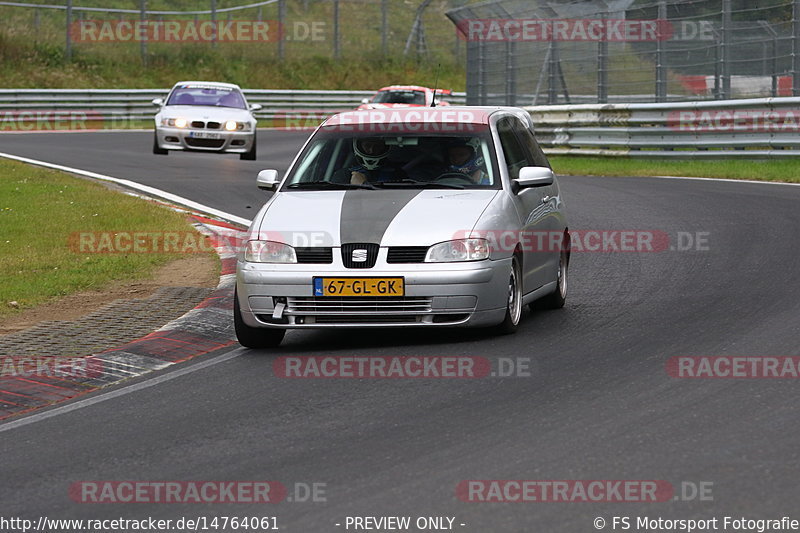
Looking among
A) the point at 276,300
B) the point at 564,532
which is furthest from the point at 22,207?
the point at 564,532

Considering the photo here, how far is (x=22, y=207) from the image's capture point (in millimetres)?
17234

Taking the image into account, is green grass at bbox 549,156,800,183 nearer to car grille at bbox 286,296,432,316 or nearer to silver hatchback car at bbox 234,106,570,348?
silver hatchback car at bbox 234,106,570,348

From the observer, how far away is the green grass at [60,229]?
1199cm

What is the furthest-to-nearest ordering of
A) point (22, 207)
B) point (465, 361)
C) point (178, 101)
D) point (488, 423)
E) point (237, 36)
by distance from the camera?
point (237, 36)
point (178, 101)
point (22, 207)
point (465, 361)
point (488, 423)

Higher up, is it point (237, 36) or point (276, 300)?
point (237, 36)

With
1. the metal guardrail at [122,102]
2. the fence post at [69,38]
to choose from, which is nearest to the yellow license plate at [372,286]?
the metal guardrail at [122,102]

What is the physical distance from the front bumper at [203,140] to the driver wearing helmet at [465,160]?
16.7 m

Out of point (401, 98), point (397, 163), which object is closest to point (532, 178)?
point (397, 163)

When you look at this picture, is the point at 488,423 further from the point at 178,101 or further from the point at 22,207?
the point at 178,101

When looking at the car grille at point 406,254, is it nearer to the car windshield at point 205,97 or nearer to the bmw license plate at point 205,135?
the bmw license plate at point 205,135

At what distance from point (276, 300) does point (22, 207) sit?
911 cm

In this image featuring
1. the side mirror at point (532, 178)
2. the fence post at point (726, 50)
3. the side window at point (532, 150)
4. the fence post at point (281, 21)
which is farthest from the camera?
the fence post at point (281, 21)

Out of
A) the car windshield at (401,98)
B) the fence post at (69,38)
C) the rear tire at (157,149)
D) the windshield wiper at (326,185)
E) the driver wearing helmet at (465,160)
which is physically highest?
the fence post at (69,38)

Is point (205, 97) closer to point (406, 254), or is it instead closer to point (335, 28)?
point (406, 254)
